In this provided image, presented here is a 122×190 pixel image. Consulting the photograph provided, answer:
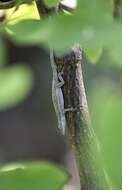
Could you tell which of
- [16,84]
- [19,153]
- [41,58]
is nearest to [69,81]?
[16,84]

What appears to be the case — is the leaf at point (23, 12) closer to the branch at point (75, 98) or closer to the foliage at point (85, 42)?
the branch at point (75, 98)

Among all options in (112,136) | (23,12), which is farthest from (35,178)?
(23,12)

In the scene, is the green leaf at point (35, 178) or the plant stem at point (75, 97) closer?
the green leaf at point (35, 178)

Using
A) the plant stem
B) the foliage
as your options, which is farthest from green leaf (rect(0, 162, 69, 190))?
the plant stem

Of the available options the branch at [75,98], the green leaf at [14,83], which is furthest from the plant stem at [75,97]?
the green leaf at [14,83]

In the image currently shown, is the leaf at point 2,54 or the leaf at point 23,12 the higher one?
the leaf at point 23,12

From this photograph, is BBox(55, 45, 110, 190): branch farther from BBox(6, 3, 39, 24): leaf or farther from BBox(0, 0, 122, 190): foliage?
BBox(0, 0, 122, 190): foliage

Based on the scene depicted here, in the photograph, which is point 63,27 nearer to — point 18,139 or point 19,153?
point 19,153
